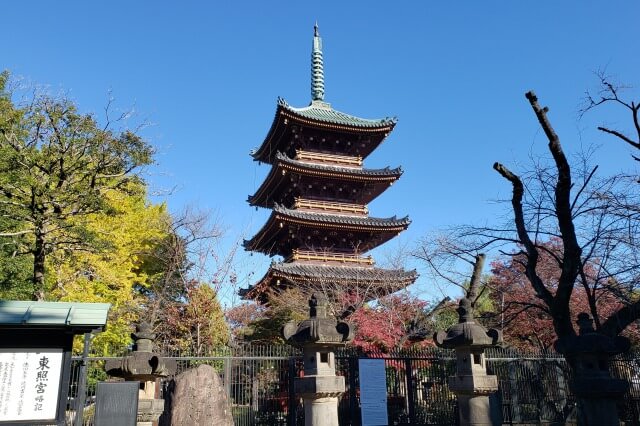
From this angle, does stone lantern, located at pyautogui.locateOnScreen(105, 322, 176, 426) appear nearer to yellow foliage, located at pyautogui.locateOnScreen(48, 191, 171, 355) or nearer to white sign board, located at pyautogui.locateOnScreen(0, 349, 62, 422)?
white sign board, located at pyautogui.locateOnScreen(0, 349, 62, 422)

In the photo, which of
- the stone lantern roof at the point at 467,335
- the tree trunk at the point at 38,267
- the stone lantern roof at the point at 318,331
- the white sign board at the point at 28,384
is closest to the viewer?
the white sign board at the point at 28,384

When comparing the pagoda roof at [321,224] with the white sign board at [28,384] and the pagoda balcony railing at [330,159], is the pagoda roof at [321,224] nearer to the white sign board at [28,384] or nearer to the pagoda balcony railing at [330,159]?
the pagoda balcony railing at [330,159]

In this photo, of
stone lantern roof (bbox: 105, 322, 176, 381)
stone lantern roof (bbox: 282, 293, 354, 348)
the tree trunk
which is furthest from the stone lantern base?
the tree trunk

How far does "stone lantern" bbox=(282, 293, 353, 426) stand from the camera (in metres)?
7.50

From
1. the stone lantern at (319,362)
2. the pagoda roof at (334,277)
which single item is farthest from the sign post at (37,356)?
the pagoda roof at (334,277)

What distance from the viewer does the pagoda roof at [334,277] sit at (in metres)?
21.4

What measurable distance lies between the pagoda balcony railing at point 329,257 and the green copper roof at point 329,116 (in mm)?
7208

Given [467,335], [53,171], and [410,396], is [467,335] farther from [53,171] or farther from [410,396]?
[53,171]

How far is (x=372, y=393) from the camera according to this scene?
10852 mm

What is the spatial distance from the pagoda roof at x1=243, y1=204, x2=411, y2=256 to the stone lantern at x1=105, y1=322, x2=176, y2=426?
46.8ft

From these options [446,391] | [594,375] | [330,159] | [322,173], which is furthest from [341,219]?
[594,375]

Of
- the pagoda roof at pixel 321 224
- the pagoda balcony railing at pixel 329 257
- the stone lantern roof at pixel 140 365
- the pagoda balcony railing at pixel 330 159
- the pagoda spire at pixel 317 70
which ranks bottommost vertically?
the stone lantern roof at pixel 140 365

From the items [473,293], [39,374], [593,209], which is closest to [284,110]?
[473,293]

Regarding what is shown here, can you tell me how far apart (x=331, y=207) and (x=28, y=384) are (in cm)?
1988
